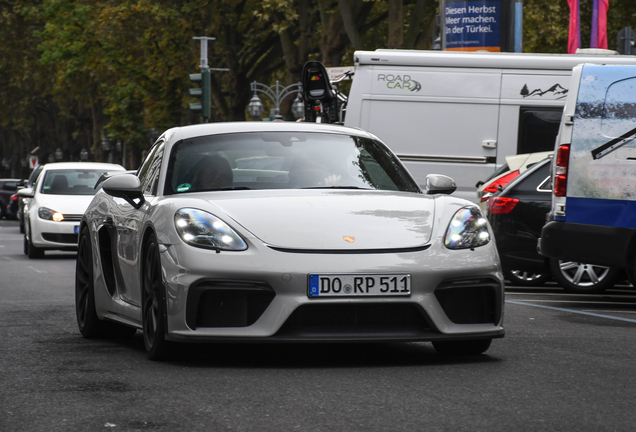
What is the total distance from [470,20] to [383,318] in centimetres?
1986

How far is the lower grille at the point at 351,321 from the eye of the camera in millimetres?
6531

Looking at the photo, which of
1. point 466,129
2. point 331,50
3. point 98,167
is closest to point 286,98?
point 331,50

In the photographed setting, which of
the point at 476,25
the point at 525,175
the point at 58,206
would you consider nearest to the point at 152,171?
the point at 525,175

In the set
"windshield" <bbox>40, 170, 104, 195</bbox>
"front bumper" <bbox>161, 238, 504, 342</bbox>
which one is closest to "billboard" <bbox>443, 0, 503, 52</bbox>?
"windshield" <bbox>40, 170, 104, 195</bbox>

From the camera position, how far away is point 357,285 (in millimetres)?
6473

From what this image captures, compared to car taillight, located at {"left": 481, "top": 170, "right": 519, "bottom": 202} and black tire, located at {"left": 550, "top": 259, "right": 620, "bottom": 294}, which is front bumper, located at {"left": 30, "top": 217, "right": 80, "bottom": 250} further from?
black tire, located at {"left": 550, "top": 259, "right": 620, "bottom": 294}

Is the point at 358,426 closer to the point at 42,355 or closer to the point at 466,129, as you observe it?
the point at 42,355

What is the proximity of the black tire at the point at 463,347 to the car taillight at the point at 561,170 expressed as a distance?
3.86 m

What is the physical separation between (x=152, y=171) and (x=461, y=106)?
9955 millimetres

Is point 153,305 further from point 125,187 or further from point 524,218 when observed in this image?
point 524,218

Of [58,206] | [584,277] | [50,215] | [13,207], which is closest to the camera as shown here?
[584,277]

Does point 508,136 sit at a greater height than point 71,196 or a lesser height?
greater

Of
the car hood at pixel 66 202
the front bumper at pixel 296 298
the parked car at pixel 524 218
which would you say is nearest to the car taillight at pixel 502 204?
the parked car at pixel 524 218

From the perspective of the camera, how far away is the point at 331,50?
3500cm
